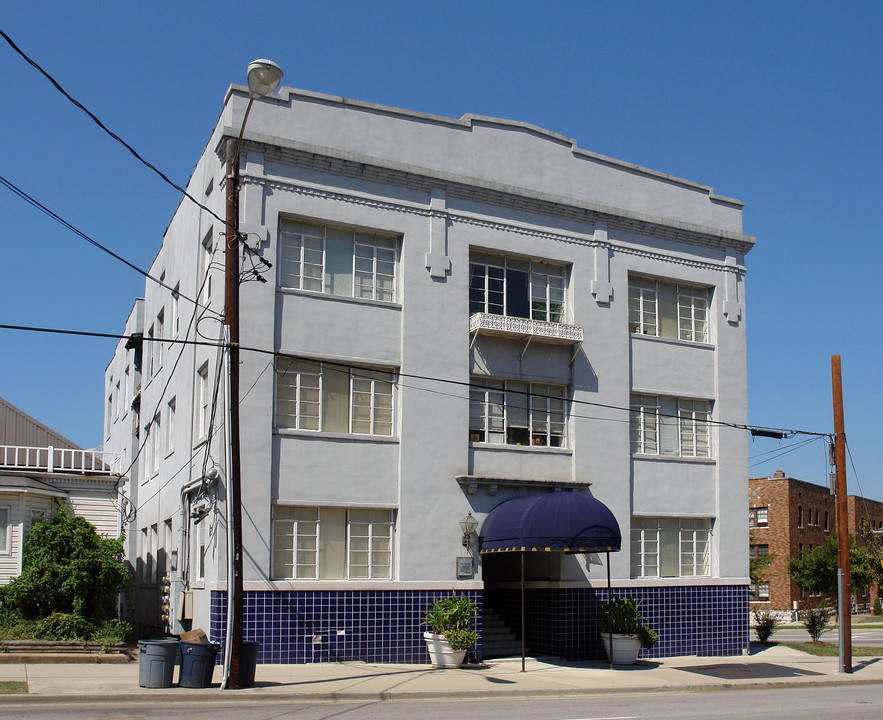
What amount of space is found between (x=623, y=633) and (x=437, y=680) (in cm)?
565

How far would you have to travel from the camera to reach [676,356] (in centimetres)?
2612

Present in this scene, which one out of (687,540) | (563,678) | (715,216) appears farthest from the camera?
(715,216)

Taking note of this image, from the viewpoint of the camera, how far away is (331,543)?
69.3 feet

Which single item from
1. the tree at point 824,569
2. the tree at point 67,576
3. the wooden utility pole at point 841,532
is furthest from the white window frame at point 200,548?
the tree at point 824,569

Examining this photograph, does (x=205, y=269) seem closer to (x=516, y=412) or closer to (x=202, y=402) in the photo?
(x=202, y=402)

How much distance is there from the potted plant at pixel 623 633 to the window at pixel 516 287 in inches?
278

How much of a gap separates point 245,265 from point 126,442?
18398 millimetres

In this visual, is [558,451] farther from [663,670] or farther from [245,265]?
[245,265]

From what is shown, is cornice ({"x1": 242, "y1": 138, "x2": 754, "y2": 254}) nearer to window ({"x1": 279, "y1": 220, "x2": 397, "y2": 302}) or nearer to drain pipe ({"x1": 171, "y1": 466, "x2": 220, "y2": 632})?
window ({"x1": 279, "y1": 220, "x2": 397, "y2": 302})

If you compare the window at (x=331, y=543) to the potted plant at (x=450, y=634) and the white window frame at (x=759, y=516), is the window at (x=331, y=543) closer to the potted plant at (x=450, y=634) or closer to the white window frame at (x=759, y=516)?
the potted plant at (x=450, y=634)

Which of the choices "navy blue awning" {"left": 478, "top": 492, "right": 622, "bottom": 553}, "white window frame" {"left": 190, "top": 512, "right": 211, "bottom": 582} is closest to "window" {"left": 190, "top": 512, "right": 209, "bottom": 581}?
"white window frame" {"left": 190, "top": 512, "right": 211, "bottom": 582}

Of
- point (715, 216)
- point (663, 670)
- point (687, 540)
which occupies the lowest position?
point (663, 670)

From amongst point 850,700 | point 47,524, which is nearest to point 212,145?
point 47,524

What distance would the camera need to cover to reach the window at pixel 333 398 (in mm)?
21125
